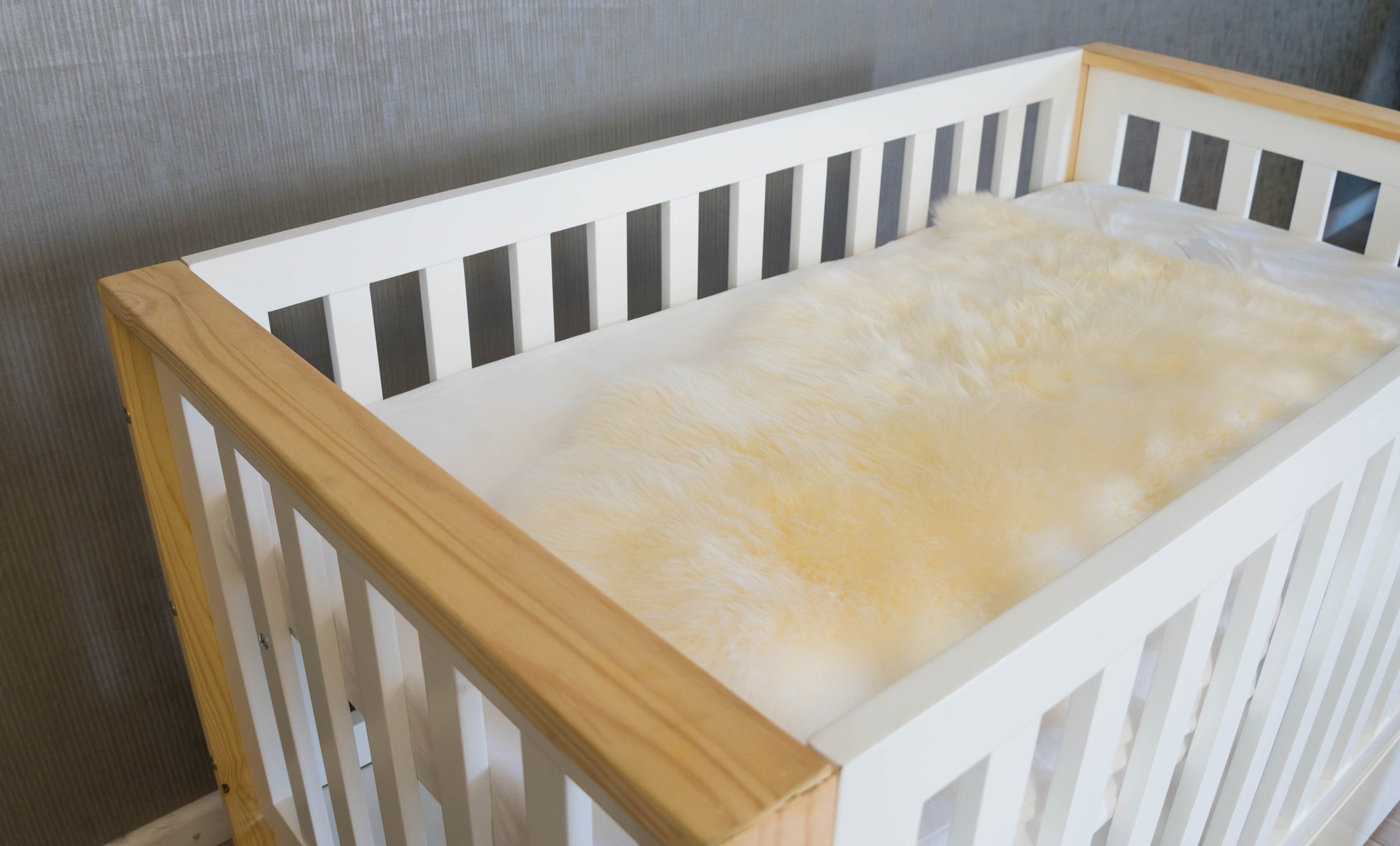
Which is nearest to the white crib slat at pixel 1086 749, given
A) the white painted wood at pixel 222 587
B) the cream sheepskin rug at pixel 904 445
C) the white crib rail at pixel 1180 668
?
the white crib rail at pixel 1180 668

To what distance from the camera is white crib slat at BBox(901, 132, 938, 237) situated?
139cm

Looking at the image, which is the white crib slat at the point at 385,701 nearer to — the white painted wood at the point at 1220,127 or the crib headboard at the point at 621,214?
the crib headboard at the point at 621,214

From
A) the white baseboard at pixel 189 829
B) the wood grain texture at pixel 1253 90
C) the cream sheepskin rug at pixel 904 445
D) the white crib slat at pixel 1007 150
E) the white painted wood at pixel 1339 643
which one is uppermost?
the wood grain texture at pixel 1253 90

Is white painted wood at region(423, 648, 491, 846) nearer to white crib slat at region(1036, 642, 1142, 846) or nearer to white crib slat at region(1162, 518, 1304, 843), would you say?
white crib slat at region(1036, 642, 1142, 846)

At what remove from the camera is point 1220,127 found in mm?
1459

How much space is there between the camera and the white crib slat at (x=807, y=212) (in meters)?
1.29

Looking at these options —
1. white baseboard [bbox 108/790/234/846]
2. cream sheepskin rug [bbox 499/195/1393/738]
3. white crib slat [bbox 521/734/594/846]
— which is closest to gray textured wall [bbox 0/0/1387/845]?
white baseboard [bbox 108/790/234/846]

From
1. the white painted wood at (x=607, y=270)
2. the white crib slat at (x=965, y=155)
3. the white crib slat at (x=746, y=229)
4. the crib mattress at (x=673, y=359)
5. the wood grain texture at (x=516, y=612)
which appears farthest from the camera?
the white crib slat at (x=965, y=155)

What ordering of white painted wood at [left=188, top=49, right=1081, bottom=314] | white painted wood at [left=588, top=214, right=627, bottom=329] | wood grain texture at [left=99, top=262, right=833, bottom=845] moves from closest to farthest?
wood grain texture at [left=99, top=262, right=833, bottom=845]
white painted wood at [left=188, top=49, right=1081, bottom=314]
white painted wood at [left=588, top=214, right=627, bottom=329]

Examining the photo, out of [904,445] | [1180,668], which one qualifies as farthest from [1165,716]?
[904,445]

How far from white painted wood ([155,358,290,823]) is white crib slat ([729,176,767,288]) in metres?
0.66

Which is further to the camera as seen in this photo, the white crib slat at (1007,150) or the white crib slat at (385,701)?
the white crib slat at (1007,150)

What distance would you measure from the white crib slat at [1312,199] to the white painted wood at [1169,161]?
0.16 meters

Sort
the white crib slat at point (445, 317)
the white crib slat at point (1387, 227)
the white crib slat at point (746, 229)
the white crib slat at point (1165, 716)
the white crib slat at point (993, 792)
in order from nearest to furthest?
the white crib slat at point (993, 792) → the white crib slat at point (1165, 716) → the white crib slat at point (445, 317) → the white crib slat at point (746, 229) → the white crib slat at point (1387, 227)
